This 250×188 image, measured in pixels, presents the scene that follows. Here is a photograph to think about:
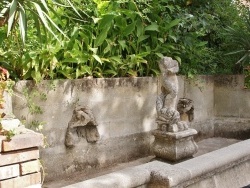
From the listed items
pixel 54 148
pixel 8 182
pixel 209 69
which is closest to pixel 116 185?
pixel 8 182

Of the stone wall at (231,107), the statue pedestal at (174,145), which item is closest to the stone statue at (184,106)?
the stone wall at (231,107)

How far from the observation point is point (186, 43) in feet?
18.8

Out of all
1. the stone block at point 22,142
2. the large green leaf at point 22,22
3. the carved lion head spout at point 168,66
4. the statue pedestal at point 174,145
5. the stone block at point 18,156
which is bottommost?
the statue pedestal at point 174,145

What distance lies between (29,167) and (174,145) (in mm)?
2210

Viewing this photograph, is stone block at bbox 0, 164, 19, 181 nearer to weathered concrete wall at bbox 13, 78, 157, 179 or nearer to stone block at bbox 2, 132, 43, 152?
stone block at bbox 2, 132, 43, 152

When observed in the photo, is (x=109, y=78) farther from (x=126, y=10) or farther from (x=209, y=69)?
(x=209, y=69)

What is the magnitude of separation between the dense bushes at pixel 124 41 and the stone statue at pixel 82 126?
43 centimetres

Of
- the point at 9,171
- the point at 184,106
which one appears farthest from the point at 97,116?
the point at 9,171

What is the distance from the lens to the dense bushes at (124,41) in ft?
13.1

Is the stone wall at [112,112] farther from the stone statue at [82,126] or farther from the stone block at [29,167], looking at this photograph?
the stone block at [29,167]

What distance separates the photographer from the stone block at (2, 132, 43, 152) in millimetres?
2652

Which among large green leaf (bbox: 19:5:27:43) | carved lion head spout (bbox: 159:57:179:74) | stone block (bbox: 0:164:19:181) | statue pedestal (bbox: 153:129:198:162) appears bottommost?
statue pedestal (bbox: 153:129:198:162)

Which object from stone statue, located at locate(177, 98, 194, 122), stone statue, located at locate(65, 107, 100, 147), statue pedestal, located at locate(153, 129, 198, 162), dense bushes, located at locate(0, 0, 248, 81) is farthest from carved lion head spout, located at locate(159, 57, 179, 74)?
stone statue, located at locate(177, 98, 194, 122)

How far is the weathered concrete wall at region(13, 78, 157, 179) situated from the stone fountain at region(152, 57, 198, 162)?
436 millimetres
